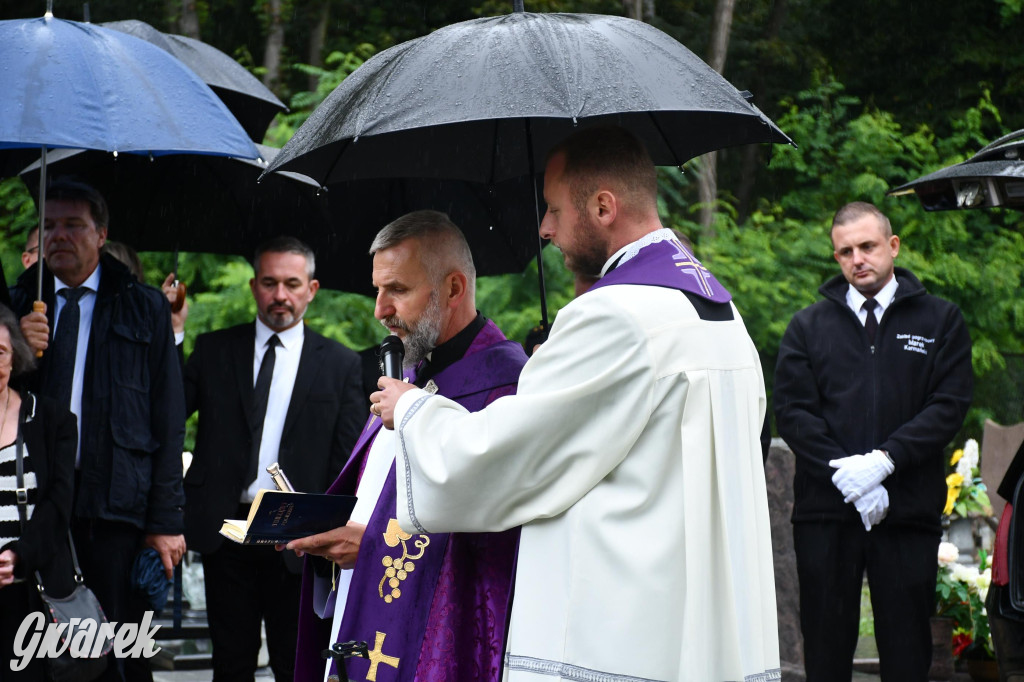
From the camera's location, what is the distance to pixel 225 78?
270 inches

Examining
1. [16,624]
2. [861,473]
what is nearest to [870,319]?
[861,473]

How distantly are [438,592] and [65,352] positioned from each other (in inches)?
96.5

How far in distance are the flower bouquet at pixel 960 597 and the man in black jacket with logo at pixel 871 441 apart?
5.40 feet

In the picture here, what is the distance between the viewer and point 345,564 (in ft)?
11.5

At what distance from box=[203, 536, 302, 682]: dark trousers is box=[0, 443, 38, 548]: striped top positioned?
91cm

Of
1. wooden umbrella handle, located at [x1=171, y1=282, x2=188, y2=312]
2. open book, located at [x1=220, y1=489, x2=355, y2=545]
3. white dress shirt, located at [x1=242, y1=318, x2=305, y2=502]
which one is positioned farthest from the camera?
wooden umbrella handle, located at [x1=171, y1=282, x2=188, y2=312]

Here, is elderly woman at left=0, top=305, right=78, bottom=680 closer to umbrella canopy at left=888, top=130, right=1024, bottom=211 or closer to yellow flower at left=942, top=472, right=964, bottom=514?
umbrella canopy at left=888, top=130, right=1024, bottom=211

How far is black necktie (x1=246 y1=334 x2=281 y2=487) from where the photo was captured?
5.54 meters

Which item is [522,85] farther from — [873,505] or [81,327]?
[873,505]

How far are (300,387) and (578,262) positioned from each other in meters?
2.81

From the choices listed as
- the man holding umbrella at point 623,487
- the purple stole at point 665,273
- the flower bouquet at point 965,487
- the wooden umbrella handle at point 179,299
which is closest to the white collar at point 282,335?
the wooden umbrella handle at point 179,299

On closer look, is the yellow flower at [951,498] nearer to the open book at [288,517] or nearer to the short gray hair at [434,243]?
the short gray hair at [434,243]
